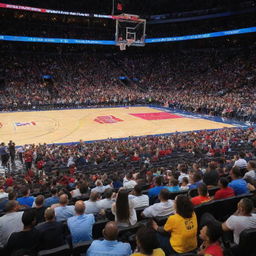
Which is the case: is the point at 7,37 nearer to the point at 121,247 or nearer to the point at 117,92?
the point at 117,92

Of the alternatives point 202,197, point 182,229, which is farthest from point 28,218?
point 202,197

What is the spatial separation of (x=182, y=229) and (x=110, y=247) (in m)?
1.18

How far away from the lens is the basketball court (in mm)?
23078

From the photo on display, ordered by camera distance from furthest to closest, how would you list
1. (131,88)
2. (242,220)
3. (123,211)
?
1. (131,88)
2. (123,211)
3. (242,220)

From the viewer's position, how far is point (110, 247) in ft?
11.5

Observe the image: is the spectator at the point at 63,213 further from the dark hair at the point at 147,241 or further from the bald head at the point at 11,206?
the dark hair at the point at 147,241

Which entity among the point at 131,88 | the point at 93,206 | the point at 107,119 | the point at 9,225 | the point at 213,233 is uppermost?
the point at 131,88

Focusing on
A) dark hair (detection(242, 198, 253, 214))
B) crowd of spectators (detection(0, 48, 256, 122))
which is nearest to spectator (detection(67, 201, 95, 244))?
dark hair (detection(242, 198, 253, 214))

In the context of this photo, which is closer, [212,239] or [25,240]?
[212,239]

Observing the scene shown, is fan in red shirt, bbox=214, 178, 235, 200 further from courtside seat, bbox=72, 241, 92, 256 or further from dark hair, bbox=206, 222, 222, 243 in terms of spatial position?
courtside seat, bbox=72, 241, 92, 256

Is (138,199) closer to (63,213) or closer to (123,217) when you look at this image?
(123,217)

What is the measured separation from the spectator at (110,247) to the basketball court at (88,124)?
18.7m

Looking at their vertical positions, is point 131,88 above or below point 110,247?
above

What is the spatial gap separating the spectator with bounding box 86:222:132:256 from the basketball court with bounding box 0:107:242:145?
18.7 m
